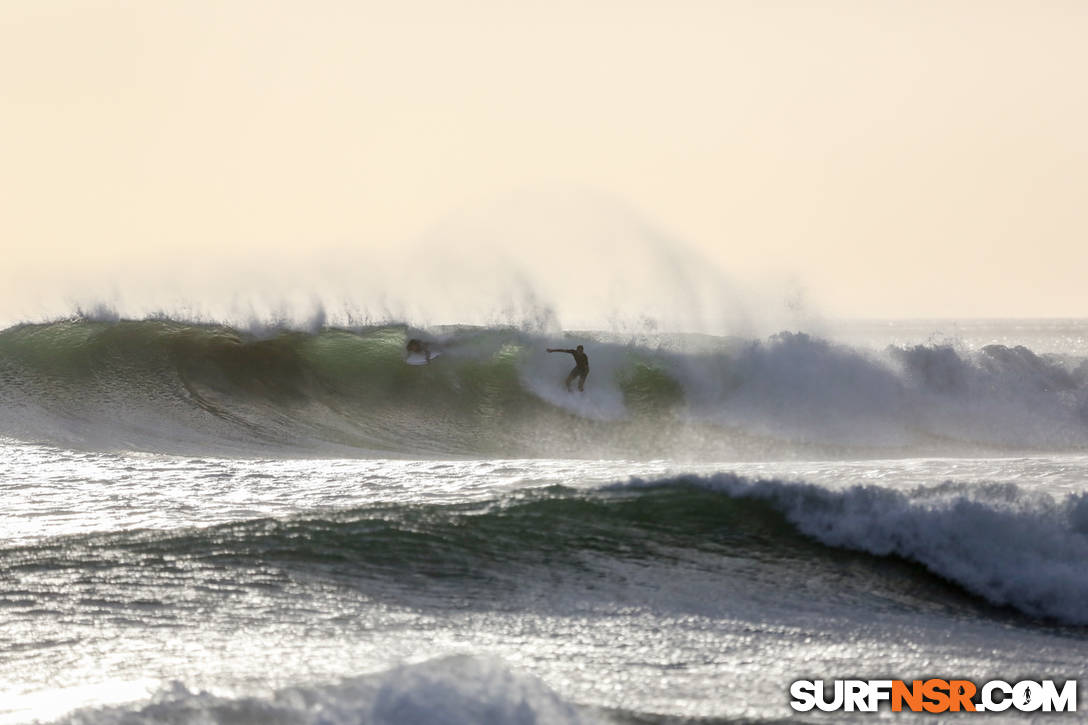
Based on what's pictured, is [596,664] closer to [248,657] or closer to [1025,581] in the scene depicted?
[248,657]

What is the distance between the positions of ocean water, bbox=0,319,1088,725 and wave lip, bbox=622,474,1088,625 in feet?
0.07

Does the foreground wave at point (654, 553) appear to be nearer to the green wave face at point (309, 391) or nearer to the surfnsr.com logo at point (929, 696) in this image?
the surfnsr.com logo at point (929, 696)

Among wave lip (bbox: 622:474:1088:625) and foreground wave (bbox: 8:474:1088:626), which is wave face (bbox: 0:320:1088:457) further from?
wave lip (bbox: 622:474:1088:625)

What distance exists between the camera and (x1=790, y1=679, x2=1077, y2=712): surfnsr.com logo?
18.0ft

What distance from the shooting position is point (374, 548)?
8.40 metres

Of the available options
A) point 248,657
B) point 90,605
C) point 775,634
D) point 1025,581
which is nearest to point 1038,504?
point 1025,581

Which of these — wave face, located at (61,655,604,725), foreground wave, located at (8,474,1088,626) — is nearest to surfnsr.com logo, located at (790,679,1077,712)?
wave face, located at (61,655,604,725)

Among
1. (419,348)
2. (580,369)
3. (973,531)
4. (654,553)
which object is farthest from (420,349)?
(973,531)

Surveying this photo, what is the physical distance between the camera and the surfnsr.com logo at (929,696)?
216 inches

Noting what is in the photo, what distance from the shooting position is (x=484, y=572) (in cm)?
797

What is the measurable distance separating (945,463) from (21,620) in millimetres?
9618

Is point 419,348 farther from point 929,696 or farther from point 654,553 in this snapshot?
point 929,696

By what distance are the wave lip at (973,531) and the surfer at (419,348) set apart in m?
11.9

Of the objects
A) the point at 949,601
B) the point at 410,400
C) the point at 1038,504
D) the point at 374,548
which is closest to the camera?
the point at 949,601
